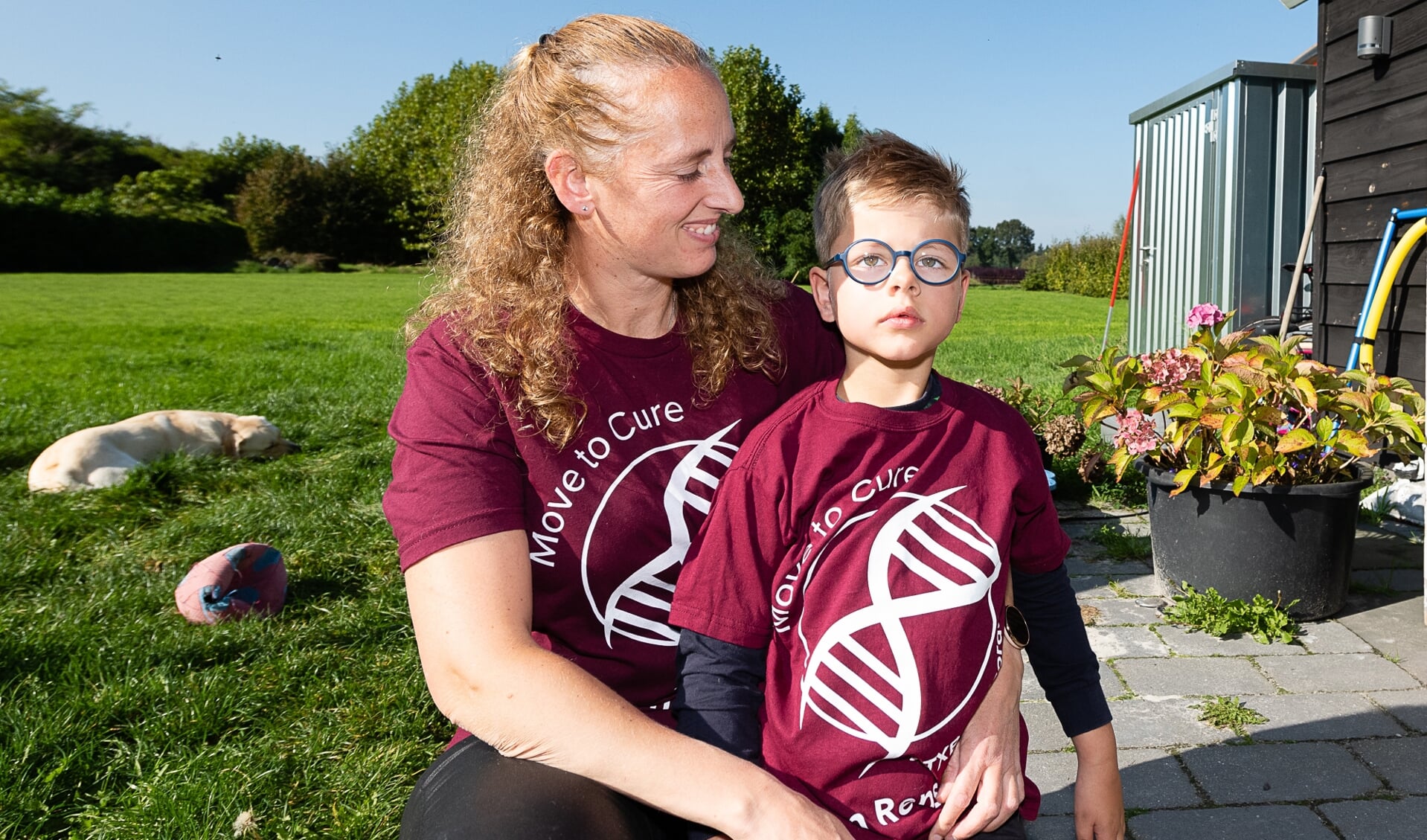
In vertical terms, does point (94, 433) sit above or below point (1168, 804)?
above

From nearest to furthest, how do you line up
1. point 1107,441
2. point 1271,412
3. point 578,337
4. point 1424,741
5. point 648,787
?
point 648,787 < point 578,337 < point 1424,741 < point 1271,412 < point 1107,441

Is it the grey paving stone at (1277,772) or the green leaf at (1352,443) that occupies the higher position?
the green leaf at (1352,443)

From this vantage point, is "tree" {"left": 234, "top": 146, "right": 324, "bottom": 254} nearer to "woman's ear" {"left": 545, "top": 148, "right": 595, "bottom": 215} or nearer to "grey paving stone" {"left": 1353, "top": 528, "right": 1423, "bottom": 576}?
"grey paving stone" {"left": 1353, "top": 528, "right": 1423, "bottom": 576}

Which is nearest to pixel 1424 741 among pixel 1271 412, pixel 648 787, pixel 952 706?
pixel 1271 412

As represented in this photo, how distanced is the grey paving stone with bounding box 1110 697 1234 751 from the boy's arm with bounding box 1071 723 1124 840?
115 cm

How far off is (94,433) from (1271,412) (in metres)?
5.63

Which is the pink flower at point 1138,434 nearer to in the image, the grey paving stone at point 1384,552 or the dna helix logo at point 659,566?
the grey paving stone at point 1384,552

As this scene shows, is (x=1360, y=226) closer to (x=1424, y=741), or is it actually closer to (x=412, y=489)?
(x=1424, y=741)

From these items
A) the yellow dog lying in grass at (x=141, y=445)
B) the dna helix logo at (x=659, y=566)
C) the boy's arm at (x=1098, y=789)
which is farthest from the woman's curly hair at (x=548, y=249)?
the yellow dog lying in grass at (x=141, y=445)

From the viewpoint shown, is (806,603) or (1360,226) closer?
(806,603)

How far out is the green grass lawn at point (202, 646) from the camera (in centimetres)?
242

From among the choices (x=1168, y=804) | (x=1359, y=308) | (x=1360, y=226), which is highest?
(x=1360, y=226)

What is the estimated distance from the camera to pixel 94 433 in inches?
218

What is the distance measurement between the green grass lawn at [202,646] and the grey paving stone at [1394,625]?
9.57 feet
